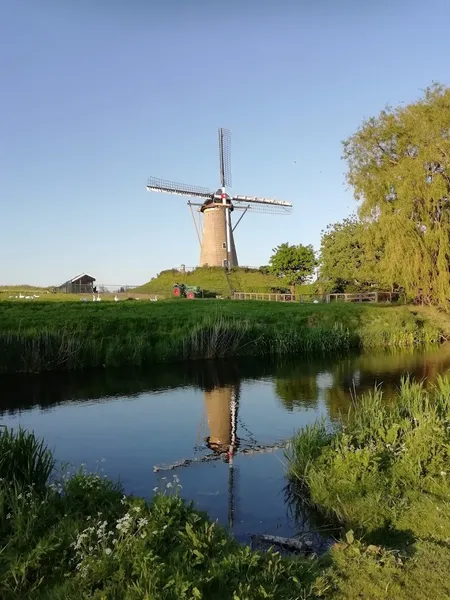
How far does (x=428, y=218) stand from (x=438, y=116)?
5226 millimetres

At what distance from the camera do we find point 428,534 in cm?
524

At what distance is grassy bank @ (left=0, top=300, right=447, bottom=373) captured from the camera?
1762cm

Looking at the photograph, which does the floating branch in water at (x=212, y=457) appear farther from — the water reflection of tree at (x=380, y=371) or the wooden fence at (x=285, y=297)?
the wooden fence at (x=285, y=297)

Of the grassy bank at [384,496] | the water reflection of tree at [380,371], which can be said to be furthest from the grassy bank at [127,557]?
the water reflection of tree at [380,371]

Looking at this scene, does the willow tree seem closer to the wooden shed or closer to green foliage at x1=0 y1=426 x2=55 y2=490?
green foliage at x1=0 y1=426 x2=55 y2=490

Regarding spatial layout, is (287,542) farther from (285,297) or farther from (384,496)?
(285,297)

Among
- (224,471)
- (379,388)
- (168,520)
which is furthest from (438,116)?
(168,520)

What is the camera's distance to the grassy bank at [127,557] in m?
3.94

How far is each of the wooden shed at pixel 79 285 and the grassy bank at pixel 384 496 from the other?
173ft

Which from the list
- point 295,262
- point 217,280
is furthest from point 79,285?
point 295,262

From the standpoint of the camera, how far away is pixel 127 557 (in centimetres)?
425

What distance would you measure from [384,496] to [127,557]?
135 inches

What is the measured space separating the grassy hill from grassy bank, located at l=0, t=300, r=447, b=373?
27335 millimetres

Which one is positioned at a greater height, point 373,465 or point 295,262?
point 295,262
